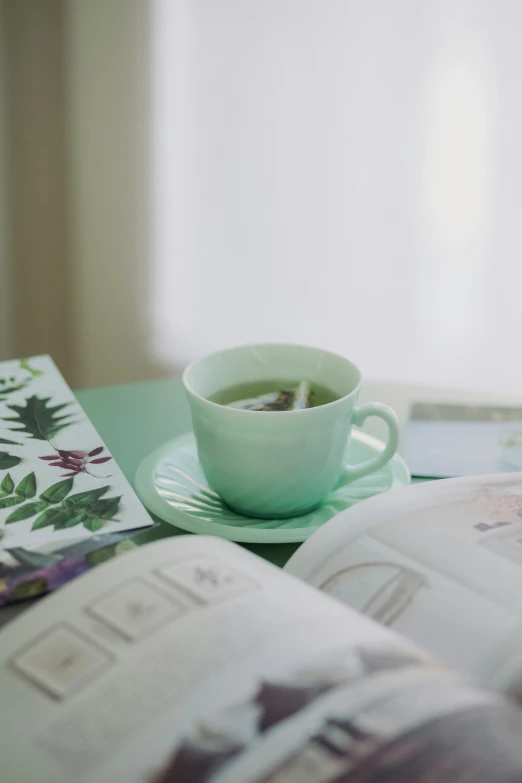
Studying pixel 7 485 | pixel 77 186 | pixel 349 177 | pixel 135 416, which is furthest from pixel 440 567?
pixel 77 186

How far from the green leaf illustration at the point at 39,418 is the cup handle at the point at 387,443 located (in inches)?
6.7

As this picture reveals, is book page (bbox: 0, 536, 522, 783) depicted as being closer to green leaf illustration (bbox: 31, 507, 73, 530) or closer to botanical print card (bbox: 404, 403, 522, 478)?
green leaf illustration (bbox: 31, 507, 73, 530)

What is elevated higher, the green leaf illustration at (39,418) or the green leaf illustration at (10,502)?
the green leaf illustration at (39,418)

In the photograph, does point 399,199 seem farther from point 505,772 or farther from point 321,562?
point 505,772

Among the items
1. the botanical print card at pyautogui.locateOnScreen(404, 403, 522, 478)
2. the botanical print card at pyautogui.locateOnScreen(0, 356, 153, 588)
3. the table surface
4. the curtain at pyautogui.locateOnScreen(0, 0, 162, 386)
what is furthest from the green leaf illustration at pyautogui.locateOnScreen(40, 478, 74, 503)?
the curtain at pyautogui.locateOnScreen(0, 0, 162, 386)

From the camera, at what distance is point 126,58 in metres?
1.31

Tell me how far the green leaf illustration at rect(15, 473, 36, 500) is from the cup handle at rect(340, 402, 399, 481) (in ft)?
0.62

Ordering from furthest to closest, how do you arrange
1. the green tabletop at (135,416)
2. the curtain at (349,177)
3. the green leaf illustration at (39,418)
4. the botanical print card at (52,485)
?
the curtain at (349,177) → the green tabletop at (135,416) → the green leaf illustration at (39,418) → the botanical print card at (52,485)

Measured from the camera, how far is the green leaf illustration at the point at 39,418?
501 millimetres

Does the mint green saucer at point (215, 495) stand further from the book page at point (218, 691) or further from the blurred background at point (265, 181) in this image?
the blurred background at point (265, 181)

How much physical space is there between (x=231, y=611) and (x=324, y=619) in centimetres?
4

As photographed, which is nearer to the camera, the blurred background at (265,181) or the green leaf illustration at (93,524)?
the green leaf illustration at (93,524)

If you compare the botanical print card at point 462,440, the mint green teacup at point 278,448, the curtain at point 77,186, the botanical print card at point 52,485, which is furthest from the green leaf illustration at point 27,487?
the curtain at point 77,186

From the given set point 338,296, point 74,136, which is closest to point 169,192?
point 74,136
